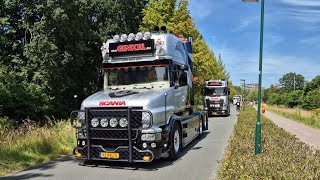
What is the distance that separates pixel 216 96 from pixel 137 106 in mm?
24608

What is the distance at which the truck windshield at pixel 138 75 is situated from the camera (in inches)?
429

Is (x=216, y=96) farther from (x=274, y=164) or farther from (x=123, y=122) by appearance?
(x=274, y=164)

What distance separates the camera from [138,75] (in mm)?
11008

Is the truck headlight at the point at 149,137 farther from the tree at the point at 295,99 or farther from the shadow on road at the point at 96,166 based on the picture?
the tree at the point at 295,99

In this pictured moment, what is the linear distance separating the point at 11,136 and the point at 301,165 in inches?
367

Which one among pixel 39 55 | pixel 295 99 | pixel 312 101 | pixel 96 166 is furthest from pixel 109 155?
pixel 295 99

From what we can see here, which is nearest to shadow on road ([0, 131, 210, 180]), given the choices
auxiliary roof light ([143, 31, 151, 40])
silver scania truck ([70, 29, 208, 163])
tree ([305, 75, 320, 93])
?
silver scania truck ([70, 29, 208, 163])

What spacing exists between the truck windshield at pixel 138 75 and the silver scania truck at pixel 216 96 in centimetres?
2240

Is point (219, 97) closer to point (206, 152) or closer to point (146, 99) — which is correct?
point (206, 152)

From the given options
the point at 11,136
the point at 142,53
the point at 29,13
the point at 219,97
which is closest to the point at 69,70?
the point at 29,13

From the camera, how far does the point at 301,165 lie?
7188 mm

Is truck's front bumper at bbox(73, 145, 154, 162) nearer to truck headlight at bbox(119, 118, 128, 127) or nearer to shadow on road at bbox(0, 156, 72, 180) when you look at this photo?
truck headlight at bbox(119, 118, 128, 127)

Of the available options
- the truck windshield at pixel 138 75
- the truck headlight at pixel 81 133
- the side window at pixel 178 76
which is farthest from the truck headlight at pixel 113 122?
the side window at pixel 178 76

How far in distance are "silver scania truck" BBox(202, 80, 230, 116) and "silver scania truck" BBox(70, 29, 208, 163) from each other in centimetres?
2064
